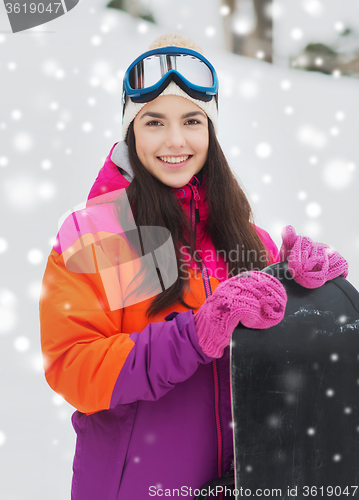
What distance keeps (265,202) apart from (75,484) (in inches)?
80.0

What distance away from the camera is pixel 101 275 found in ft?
3.90

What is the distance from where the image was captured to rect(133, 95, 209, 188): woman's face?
140 cm

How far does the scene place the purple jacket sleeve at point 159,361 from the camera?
3.42 feet

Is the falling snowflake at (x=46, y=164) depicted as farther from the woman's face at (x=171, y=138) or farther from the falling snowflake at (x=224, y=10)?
the falling snowflake at (x=224, y=10)

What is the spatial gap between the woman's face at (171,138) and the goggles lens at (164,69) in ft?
0.25

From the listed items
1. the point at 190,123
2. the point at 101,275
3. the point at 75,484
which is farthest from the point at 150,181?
the point at 75,484

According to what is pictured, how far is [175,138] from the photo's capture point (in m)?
1.38

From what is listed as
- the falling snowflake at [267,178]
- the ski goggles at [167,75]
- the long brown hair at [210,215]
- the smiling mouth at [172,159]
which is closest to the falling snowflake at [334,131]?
the falling snowflake at [267,178]

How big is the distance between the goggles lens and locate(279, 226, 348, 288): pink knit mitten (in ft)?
2.11

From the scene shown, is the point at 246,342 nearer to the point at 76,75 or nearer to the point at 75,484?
the point at 75,484

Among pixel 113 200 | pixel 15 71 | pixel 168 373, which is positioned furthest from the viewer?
pixel 15 71

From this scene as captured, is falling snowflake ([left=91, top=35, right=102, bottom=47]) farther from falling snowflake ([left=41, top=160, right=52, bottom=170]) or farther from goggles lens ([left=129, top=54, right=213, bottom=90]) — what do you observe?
goggles lens ([left=129, top=54, right=213, bottom=90])

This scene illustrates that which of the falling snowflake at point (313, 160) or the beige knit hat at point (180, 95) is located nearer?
the beige knit hat at point (180, 95)

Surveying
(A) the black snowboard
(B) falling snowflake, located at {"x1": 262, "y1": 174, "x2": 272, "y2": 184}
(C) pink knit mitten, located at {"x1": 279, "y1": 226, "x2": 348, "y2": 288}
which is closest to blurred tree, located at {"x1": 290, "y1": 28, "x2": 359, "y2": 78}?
(B) falling snowflake, located at {"x1": 262, "y1": 174, "x2": 272, "y2": 184}
